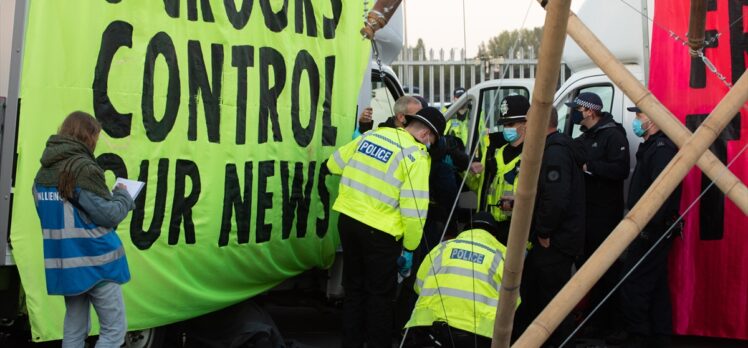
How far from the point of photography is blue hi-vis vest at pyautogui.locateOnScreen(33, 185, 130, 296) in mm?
4809

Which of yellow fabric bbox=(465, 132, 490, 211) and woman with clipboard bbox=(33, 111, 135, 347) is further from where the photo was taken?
yellow fabric bbox=(465, 132, 490, 211)

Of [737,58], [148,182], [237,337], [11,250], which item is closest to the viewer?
[11,250]

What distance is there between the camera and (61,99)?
5.08 m

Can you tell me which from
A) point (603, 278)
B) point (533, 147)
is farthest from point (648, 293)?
point (533, 147)

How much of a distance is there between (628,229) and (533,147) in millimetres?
500

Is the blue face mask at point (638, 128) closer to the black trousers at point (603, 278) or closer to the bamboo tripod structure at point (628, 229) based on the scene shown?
the black trousers at point (603, 278)

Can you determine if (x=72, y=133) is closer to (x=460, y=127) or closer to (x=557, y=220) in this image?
(x=557, y=220)

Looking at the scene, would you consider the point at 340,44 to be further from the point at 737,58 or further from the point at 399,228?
the point at 737,58

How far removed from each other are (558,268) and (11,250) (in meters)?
3.41

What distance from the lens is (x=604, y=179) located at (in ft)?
23.2

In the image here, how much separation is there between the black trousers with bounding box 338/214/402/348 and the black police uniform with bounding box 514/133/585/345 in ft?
3.21

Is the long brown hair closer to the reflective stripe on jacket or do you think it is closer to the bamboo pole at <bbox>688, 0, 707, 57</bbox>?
the bamboo pole at <bbox>688, 0, 707, 57</bbox>

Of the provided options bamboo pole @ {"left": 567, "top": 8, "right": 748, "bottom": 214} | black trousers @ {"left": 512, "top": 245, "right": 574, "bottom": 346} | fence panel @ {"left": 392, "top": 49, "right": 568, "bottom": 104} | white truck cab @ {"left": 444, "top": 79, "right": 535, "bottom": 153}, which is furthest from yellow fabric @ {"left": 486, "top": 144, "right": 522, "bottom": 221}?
fence panel @ {"left": 392, "top": 49, "right": 568, "bottom": 104}

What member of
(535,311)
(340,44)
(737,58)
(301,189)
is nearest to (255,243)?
(301,189)
